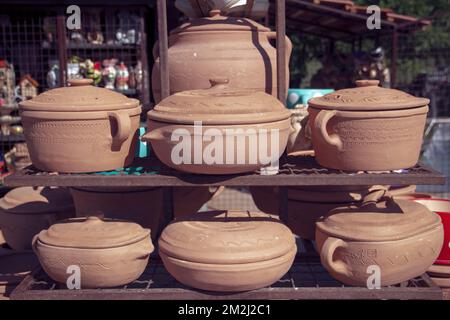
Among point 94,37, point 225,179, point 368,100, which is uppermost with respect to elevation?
point 94,37

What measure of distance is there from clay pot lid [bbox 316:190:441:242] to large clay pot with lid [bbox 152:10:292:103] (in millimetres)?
694

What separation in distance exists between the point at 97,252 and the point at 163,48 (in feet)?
3.36

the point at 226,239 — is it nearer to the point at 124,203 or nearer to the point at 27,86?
the point at 124,203

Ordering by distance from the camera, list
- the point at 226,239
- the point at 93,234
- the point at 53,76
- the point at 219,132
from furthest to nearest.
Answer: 1. the point at 53,76
2. the point at 93,234
3. the point at 226,239
4. the point at 219,132

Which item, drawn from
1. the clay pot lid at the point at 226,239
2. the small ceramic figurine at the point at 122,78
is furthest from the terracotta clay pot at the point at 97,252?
the small ceramic figurine at the point at 122,78

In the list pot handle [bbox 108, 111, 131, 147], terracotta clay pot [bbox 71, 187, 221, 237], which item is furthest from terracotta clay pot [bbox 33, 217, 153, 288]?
pot handle [bbox 108, 111, 131, 147]

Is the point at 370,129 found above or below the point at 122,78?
below

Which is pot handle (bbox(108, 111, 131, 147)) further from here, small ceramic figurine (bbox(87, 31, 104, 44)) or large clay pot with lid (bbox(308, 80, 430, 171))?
small ceramic figurine (bbox(87, 31, 104, 44))

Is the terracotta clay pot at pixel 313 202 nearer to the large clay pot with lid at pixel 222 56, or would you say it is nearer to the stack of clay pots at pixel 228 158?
the stack of clay pots at pixel 228 158

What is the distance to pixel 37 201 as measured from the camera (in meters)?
3.00

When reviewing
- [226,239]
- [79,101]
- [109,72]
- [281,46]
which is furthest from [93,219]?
[109,72]

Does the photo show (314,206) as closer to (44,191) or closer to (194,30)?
(194,30)

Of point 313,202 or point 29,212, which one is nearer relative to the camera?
point 313,202

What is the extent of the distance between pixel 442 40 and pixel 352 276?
1267 centimetres
